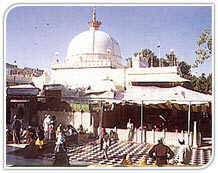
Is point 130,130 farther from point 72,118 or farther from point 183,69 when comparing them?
point 183,69

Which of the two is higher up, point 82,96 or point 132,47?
point 132,47

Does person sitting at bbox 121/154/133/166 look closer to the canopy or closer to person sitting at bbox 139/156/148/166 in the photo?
person sitting at bbox 139/156/148/166

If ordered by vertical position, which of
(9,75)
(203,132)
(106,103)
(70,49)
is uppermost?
(70,49)

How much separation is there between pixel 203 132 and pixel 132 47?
31.4 inches

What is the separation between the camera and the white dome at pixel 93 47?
3066 millimetres

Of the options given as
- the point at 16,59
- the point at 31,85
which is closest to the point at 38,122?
the point at 31,85

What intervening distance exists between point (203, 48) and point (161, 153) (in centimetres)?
81

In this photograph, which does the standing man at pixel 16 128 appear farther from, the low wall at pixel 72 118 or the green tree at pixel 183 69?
the green tree at pixel 183 69

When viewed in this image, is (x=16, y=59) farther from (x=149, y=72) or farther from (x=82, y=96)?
(x=149, y=72)

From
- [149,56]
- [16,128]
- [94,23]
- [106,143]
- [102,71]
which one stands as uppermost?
[94,23]

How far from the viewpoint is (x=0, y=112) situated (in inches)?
117

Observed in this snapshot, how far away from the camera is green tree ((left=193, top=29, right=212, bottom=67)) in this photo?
3037 mm

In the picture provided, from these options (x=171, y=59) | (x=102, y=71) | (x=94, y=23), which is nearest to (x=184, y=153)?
(x=171, y=59)

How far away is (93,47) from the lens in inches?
123
